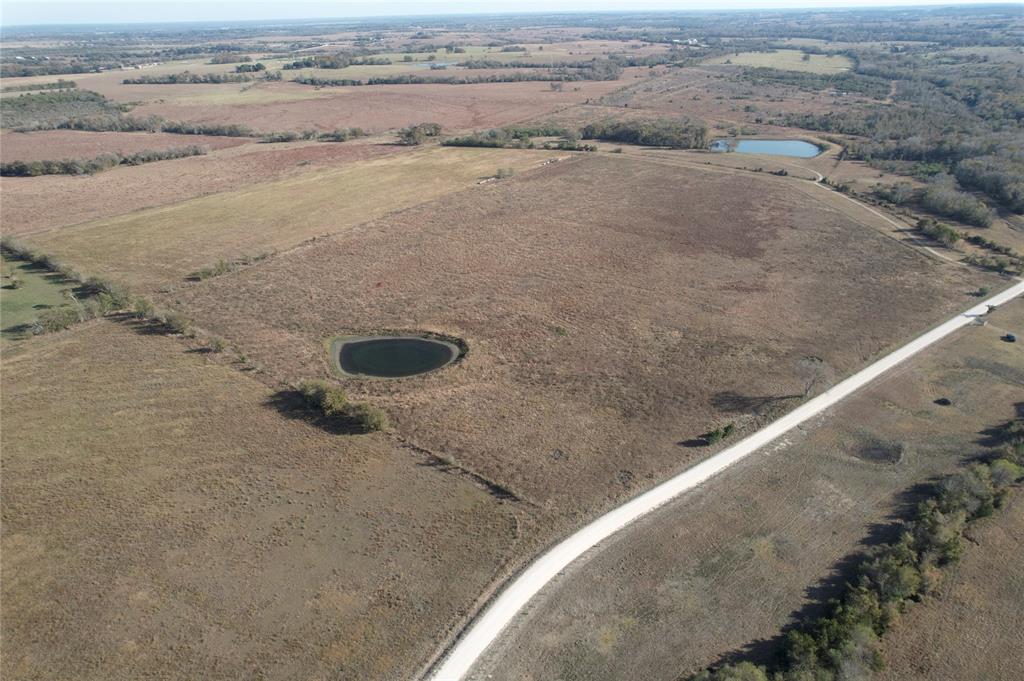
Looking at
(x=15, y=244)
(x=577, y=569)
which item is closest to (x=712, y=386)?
(x=577, y=569)

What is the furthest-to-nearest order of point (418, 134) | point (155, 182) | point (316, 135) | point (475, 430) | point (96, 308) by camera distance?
point (316, 135) < point (418, 134) < point (155, 182) < point (96, 308) < point (475, 430)

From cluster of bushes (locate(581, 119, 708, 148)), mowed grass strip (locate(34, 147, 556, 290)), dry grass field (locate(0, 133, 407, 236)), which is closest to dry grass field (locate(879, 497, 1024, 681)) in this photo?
mowed grass strip (locate(34, 147, 556, 290))

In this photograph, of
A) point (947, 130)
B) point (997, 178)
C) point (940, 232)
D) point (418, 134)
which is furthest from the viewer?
point (418, 134)

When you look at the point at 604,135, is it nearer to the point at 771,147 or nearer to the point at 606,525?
the point at 771,147

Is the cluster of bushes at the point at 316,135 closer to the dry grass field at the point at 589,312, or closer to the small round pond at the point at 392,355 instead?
the dry grass field at the point at 589,312

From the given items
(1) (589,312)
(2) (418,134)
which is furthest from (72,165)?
(1) (589,312)

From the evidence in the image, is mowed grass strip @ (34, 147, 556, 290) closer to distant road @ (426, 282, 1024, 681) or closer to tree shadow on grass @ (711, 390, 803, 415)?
distant road @ (426, 282, 1024, 681)

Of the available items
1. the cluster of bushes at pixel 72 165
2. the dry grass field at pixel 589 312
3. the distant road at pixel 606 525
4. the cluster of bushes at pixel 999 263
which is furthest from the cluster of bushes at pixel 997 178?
the cluster of bushes at pixel 72 165
